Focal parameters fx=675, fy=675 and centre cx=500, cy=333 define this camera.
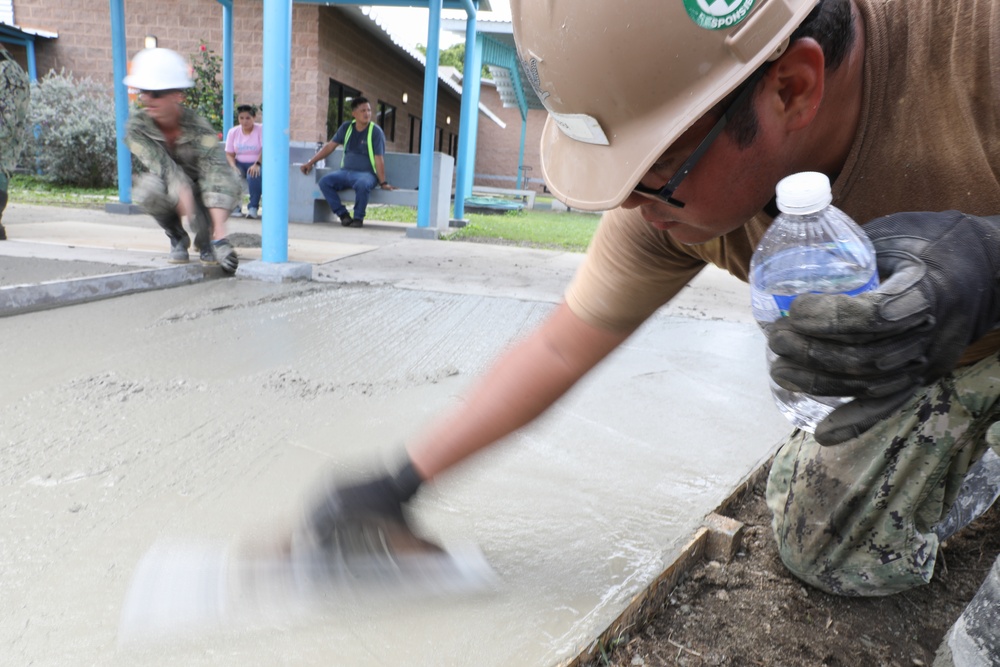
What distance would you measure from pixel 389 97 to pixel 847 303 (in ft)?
54.2

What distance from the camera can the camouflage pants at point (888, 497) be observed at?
151 centimetres

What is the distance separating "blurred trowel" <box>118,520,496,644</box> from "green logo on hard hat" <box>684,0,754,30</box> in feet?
3.29

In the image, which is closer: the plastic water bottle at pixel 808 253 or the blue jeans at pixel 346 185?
the plastic water bottle at pixel 808 253

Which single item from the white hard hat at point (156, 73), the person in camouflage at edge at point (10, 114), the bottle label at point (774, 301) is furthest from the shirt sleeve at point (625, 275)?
the person in camouflage at edge at point (10, 114)

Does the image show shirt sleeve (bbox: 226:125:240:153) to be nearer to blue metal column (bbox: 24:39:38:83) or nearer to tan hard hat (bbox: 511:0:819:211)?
blue metal column (bbox: 24:39:38:83)

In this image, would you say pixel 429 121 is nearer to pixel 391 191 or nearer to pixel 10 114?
pixel 391 191

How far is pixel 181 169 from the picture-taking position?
14.9 ft

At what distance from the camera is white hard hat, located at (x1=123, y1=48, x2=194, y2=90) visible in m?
4.16

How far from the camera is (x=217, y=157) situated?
14.8 ft

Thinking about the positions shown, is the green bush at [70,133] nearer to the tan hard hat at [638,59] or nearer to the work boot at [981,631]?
the tan hard hat at [638,59]

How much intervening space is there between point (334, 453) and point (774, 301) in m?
1.42

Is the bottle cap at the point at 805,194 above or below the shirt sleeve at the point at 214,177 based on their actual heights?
above

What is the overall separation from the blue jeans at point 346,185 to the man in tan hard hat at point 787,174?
24.7ft

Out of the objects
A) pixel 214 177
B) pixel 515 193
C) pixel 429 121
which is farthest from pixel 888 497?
pixel 515 193
